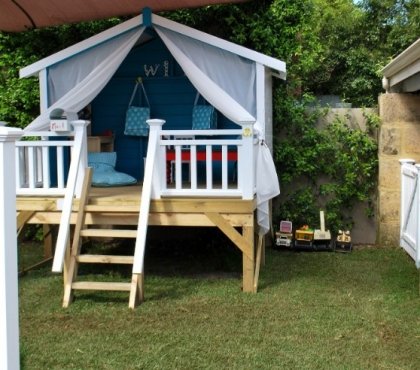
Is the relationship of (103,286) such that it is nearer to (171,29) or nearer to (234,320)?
(234,320)

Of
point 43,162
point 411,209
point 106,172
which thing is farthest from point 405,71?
point 43,162

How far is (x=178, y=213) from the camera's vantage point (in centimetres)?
633

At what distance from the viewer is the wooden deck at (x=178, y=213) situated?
6.23m

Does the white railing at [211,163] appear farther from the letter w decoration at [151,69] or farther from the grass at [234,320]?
the letter w decoration at [151,69]

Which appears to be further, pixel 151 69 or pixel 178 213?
pixel 151 69

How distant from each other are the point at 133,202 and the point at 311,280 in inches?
80.4

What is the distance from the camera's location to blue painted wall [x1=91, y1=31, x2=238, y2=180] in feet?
28.2

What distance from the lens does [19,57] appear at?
887 centimetres

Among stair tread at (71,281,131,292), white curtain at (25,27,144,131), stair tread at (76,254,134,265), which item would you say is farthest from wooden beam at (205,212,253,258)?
white curtain at (25,27,144,131)

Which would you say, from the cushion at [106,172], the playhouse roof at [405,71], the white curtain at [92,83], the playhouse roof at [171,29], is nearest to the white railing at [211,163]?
the playhouse roof at [171,29]

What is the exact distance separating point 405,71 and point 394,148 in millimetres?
1229

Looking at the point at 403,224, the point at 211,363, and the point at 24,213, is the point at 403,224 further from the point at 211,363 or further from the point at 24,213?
the point at 24,213

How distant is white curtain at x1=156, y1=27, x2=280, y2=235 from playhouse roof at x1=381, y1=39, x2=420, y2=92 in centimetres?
175

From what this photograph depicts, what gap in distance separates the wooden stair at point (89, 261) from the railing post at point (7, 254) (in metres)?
3.12
